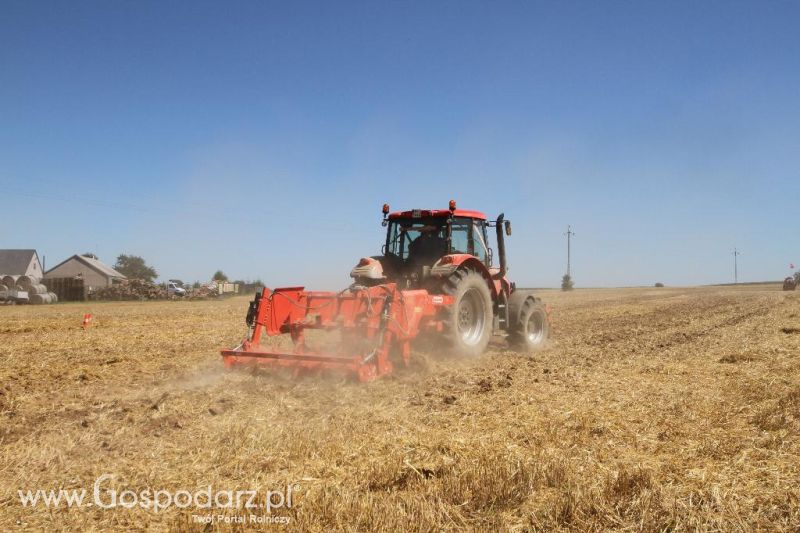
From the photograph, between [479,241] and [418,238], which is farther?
[479,241]

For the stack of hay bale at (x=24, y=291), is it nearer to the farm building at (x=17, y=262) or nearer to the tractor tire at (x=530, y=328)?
the farm building at (x=17, y=262)

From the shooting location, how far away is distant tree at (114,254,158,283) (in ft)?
263

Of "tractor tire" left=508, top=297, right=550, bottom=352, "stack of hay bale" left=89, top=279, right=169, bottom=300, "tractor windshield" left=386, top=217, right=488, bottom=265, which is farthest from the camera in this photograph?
"stack of hay bale" left=89, top=279, right=169, bottom=300

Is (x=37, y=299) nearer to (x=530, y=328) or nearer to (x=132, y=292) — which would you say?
(x=132, y=292)

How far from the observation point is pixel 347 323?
7.09 meters

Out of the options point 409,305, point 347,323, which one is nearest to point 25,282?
point 347,323

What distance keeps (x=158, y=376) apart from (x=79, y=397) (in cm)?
133

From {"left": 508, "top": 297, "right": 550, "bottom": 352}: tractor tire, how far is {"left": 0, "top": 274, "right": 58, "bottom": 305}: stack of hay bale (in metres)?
35.1

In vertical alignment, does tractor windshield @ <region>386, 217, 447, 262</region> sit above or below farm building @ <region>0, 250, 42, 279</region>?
below

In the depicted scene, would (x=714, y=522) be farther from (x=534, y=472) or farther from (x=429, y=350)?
(x=429, y=350)

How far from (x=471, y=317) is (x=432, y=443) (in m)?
4.65

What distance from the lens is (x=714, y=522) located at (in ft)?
9.34

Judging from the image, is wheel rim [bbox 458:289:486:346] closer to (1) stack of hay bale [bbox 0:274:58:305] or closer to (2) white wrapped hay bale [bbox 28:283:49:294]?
(1) stack of hay bale [bbox 0:274:58:305]

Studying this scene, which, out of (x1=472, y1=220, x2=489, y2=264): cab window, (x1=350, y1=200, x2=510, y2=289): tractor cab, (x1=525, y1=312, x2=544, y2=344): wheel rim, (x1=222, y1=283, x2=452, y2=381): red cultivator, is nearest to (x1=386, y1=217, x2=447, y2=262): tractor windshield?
(x1=350, y1=200, x2=510, y2=289): tractor cab
